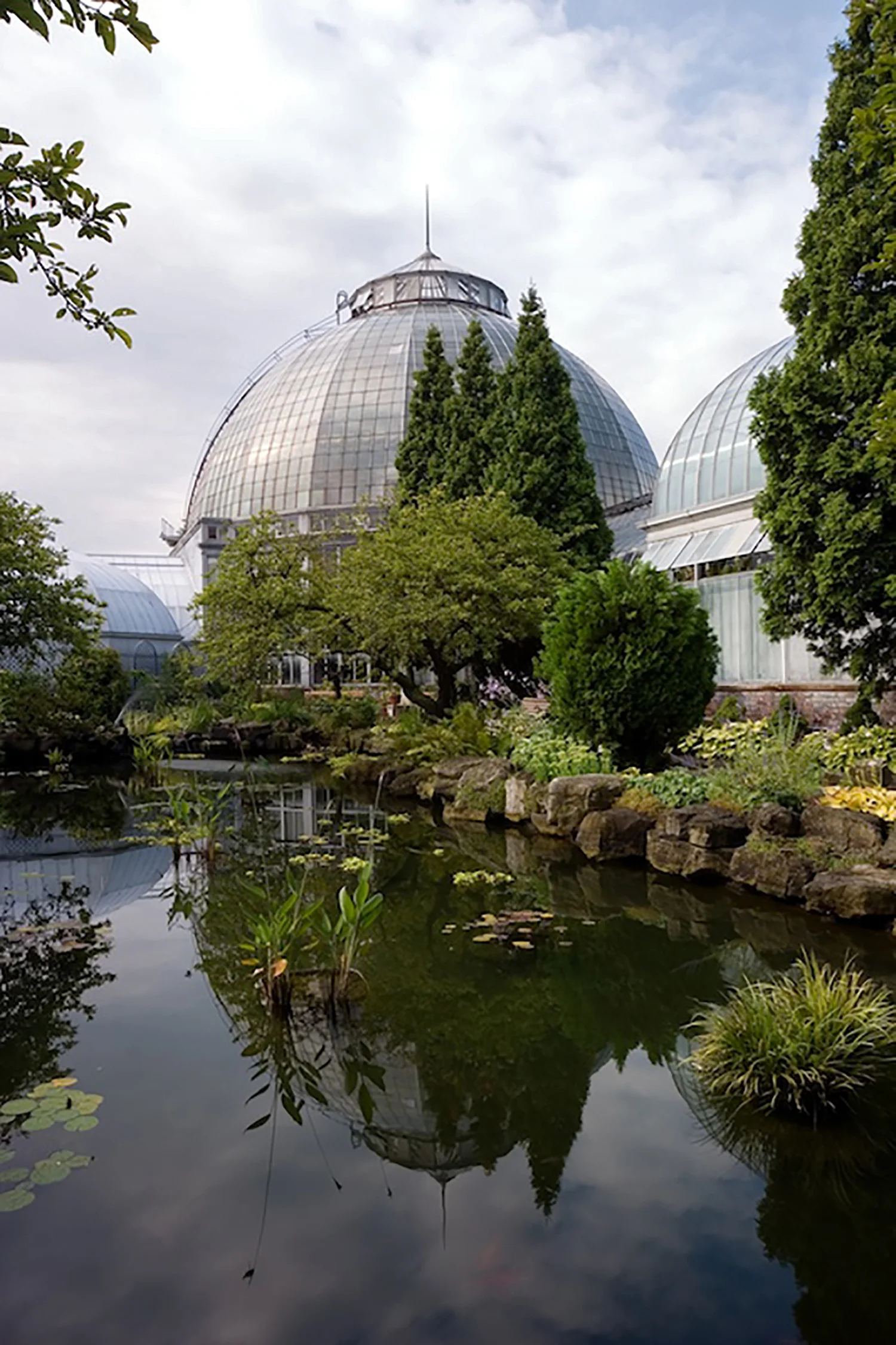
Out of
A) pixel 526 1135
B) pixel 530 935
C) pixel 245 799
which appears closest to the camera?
pixel 526 1135

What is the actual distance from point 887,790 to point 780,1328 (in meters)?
7.22

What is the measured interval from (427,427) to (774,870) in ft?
70.9

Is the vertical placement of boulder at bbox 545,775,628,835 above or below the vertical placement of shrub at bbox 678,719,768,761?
below

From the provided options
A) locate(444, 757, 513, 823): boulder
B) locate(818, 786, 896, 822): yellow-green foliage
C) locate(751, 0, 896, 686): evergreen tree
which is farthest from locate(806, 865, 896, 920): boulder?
locate(444, 757, 513, 823): boulder

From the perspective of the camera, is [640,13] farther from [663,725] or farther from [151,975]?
[663,725]

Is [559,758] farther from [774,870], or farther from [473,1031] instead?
[473,1031]

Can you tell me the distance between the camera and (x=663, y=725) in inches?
513

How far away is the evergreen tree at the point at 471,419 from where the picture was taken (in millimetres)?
25828

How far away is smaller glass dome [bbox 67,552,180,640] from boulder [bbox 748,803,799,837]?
113 ft

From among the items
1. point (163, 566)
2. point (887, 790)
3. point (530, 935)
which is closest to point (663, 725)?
point (887, 790)

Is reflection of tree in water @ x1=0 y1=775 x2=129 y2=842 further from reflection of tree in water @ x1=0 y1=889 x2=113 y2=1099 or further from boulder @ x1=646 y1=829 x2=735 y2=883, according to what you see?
boulder @ x1=646 y1=829 x2=735 y2=883

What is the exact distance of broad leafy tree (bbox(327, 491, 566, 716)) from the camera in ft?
58.8

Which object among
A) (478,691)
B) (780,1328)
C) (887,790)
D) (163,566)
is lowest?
(780,1328)

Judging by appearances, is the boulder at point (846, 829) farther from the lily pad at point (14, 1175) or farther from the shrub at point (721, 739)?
the lily pad at point (14, 1175)
